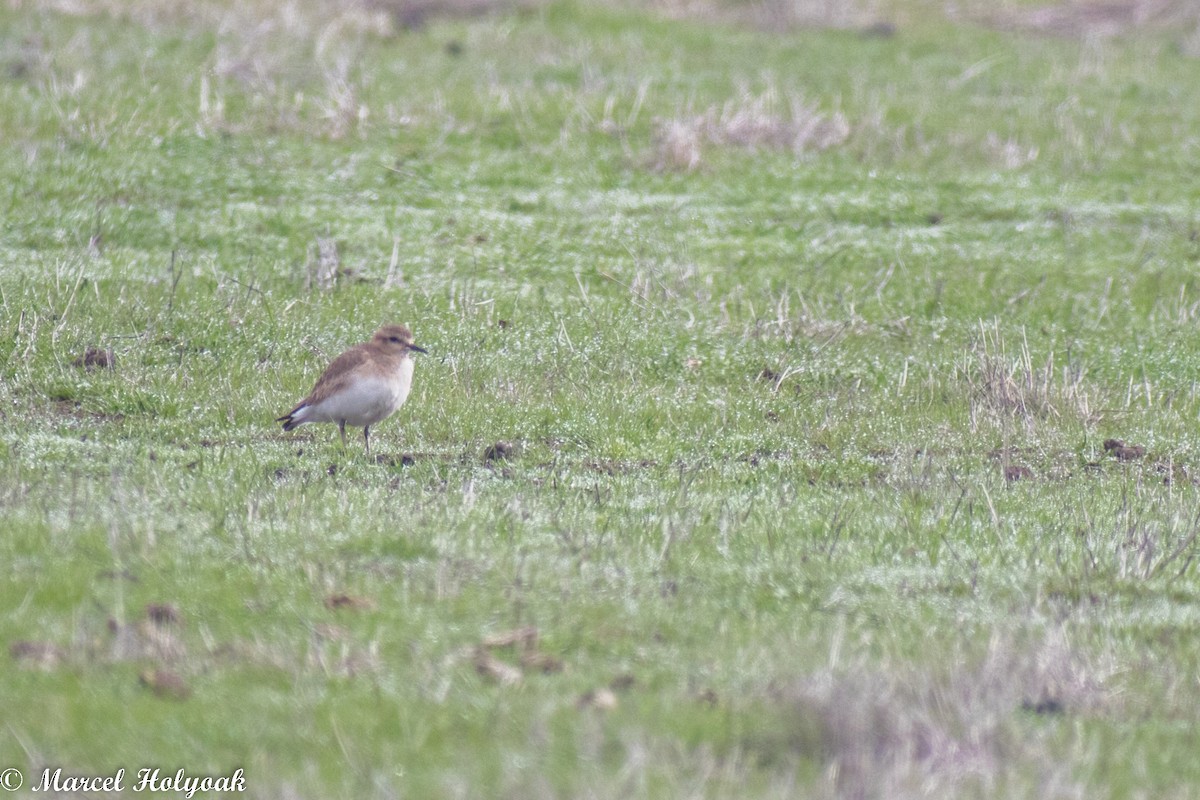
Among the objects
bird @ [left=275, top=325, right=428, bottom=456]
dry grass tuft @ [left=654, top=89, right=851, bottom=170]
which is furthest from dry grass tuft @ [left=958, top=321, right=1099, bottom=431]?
dry grass tuft @ [left=654, top=89, right=851, bottom=170]

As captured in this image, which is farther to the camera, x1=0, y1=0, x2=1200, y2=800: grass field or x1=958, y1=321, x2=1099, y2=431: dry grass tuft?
x1=958, y1=321, x2=1099, y2=431: dry grass tuft

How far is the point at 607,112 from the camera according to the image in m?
17.7

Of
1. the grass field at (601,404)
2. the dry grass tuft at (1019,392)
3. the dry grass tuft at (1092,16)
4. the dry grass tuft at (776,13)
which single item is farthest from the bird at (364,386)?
the dry grass tuft at (1092,16)

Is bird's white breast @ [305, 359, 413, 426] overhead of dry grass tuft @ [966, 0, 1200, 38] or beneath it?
beneath

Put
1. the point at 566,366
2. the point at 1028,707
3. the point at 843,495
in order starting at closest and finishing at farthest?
the point at 1028,707 < the point at 843,495 < the point at 566,366

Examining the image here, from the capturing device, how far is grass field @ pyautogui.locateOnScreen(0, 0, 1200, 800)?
548cm

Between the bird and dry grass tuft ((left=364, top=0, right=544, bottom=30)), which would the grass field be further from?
the bird

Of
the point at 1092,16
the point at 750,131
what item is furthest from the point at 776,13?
the point at 750,131

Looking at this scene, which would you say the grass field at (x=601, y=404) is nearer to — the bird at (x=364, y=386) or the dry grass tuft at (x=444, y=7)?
the dry grass tuft at (x=444, y=7)

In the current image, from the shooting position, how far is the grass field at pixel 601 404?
5.48m

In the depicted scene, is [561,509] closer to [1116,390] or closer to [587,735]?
[587,735]

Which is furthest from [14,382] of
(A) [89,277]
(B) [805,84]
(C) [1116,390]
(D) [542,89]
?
(B) [805,84]

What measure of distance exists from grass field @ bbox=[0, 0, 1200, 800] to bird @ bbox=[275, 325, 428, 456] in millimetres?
278

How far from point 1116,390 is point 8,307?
27.1ft
